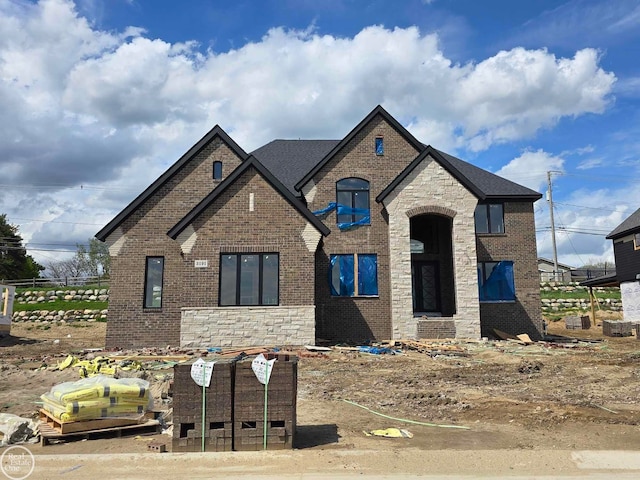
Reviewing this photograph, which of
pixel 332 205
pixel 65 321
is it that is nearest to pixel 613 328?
pixel 332 205

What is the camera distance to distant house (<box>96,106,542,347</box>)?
15.9 metres

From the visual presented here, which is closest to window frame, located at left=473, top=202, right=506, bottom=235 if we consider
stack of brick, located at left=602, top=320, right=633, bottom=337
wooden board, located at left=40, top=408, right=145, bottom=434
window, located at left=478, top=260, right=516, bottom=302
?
window, located at left=478, top=260, right=516, bottom=302

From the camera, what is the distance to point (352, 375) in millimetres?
11242

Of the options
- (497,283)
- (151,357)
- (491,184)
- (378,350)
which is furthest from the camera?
(491,184)

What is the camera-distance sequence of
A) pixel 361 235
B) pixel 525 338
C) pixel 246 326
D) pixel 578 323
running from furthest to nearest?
1. pixel 578 323
2. pixel 361 235
3. pixel 525 338
4. pixel 246 326

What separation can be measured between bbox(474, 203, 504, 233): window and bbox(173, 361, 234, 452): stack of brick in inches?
670

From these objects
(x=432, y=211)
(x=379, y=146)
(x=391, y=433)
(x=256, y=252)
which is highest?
(x=379, y=146)

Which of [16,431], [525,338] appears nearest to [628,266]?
[525,338]

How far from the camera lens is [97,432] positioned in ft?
21.7

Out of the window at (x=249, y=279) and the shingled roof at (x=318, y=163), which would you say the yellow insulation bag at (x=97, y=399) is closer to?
the window at (x=249, y=279)

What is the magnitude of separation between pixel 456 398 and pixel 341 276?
33.9 feet

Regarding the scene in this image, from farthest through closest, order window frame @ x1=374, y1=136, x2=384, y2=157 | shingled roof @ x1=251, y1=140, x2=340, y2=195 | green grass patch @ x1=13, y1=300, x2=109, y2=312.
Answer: green grass patch @ x1=13, y1=300, x2=109, y2=312 < shingled roof @ x1=251, y1=140, x2=340, y2=195 < window frame @ x1=374, y1=136, x2=384, y2=157

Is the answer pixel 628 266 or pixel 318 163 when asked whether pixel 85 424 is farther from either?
pixel 628 266

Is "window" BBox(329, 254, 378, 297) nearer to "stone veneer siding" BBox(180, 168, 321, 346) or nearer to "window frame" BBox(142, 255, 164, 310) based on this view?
"stone veneer siding" BBox(180, 168, 321, 346)
